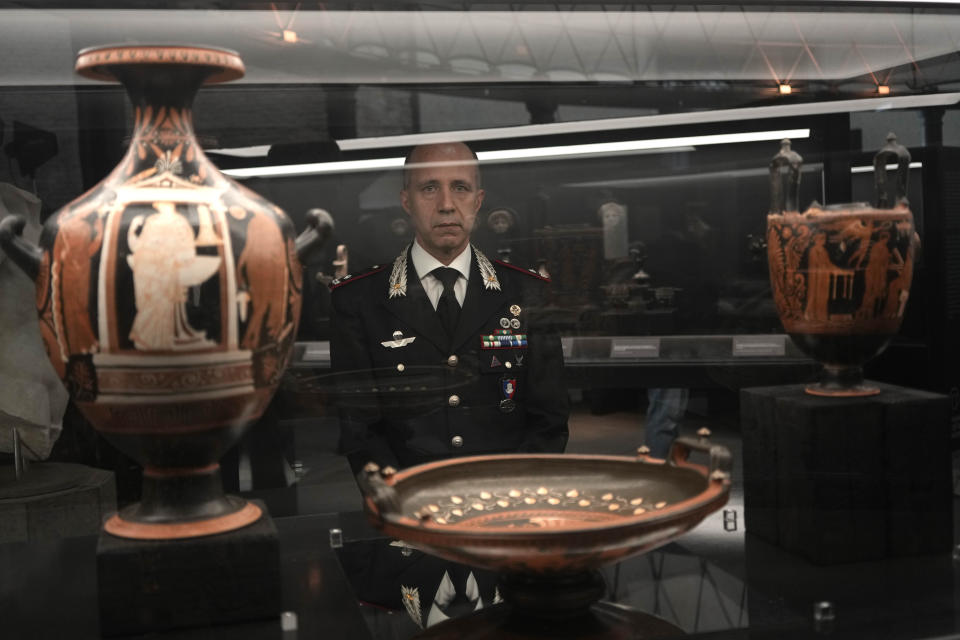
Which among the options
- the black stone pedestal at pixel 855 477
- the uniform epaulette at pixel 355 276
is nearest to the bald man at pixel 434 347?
the uniform epaulette at pixel 355 276

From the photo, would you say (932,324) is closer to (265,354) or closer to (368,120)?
(368,120)

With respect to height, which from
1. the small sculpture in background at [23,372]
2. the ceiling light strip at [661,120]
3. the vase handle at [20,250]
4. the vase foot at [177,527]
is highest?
the ceiling light strip at [661,120]

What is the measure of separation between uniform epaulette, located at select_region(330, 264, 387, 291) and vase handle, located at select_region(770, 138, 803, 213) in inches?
37.5

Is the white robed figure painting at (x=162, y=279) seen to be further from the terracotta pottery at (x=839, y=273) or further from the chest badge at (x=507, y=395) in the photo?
the terracotta pottery at (x=839, y=273)

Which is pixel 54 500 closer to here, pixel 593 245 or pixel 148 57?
pixel 148 57

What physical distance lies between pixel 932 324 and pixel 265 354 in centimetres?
186

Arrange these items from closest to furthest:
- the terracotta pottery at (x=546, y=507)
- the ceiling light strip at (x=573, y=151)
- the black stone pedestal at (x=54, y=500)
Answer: the terracotta pottery at (x=546, y=507)
the black stone pedestal at (x=54, y=500)
the ceiling light strip at (x=573, y=151)

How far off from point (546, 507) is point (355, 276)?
84 cm

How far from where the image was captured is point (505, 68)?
2.48 metres

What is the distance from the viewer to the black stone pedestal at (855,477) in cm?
229

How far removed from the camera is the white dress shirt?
96.4 inches

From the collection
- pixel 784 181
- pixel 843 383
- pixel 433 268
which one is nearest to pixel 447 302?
pixel 433 268

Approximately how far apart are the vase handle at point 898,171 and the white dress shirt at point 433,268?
99cm

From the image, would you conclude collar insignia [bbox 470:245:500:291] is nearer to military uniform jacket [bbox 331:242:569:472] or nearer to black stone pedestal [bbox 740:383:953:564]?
military uniform jacket [bbox 331:242:569:472]
